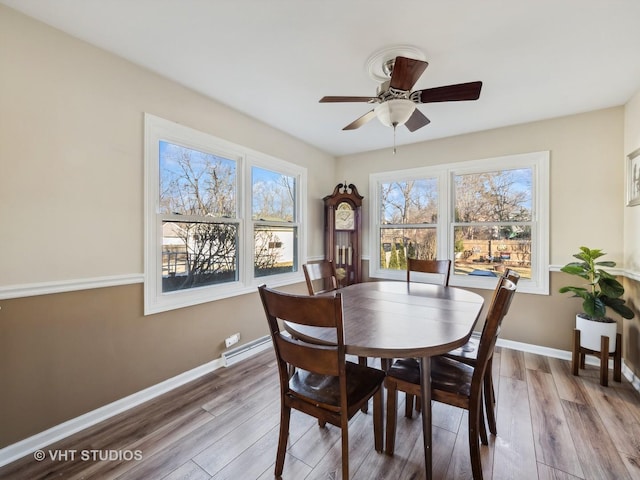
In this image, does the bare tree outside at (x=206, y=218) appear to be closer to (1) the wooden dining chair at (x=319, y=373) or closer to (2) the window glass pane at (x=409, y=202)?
(1) the wooden dining chair at (x=319, y=373)

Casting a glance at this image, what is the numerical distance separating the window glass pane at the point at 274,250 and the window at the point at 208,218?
1cm

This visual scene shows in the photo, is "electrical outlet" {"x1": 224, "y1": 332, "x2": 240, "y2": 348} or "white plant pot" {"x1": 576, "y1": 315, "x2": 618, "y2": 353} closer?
"white plant pot" {"x1": 576, "y1": 315, "x2": 618, "y2": 353}

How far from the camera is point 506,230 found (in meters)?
3.25

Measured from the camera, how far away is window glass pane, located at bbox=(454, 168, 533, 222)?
3.17 meters

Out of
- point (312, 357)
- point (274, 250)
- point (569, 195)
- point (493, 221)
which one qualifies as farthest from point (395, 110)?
point (569, 195)

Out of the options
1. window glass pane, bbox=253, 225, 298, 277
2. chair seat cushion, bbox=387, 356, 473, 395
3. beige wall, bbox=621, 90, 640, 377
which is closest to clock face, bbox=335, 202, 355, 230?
window glass pane, bbox=253, 225, 298, 277

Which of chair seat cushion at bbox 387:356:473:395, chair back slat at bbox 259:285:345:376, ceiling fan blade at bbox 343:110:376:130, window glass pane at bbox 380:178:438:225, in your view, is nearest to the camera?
chair back slat at bbox 259:285:345:376

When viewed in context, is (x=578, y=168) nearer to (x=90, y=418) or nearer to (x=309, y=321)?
(x=309, y=321)

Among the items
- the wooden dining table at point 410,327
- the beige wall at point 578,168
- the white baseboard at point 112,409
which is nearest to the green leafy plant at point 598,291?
the beige wall at point 578,168

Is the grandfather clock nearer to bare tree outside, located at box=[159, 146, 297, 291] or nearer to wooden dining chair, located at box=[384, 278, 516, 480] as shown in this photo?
bare tree outside, located at box=[159, 146, 297, 291]

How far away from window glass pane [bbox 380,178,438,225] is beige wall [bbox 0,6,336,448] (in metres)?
2.77

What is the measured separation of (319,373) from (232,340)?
1.79m

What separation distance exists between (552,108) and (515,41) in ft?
4.49

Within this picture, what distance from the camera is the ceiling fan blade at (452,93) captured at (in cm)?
Result: 169
